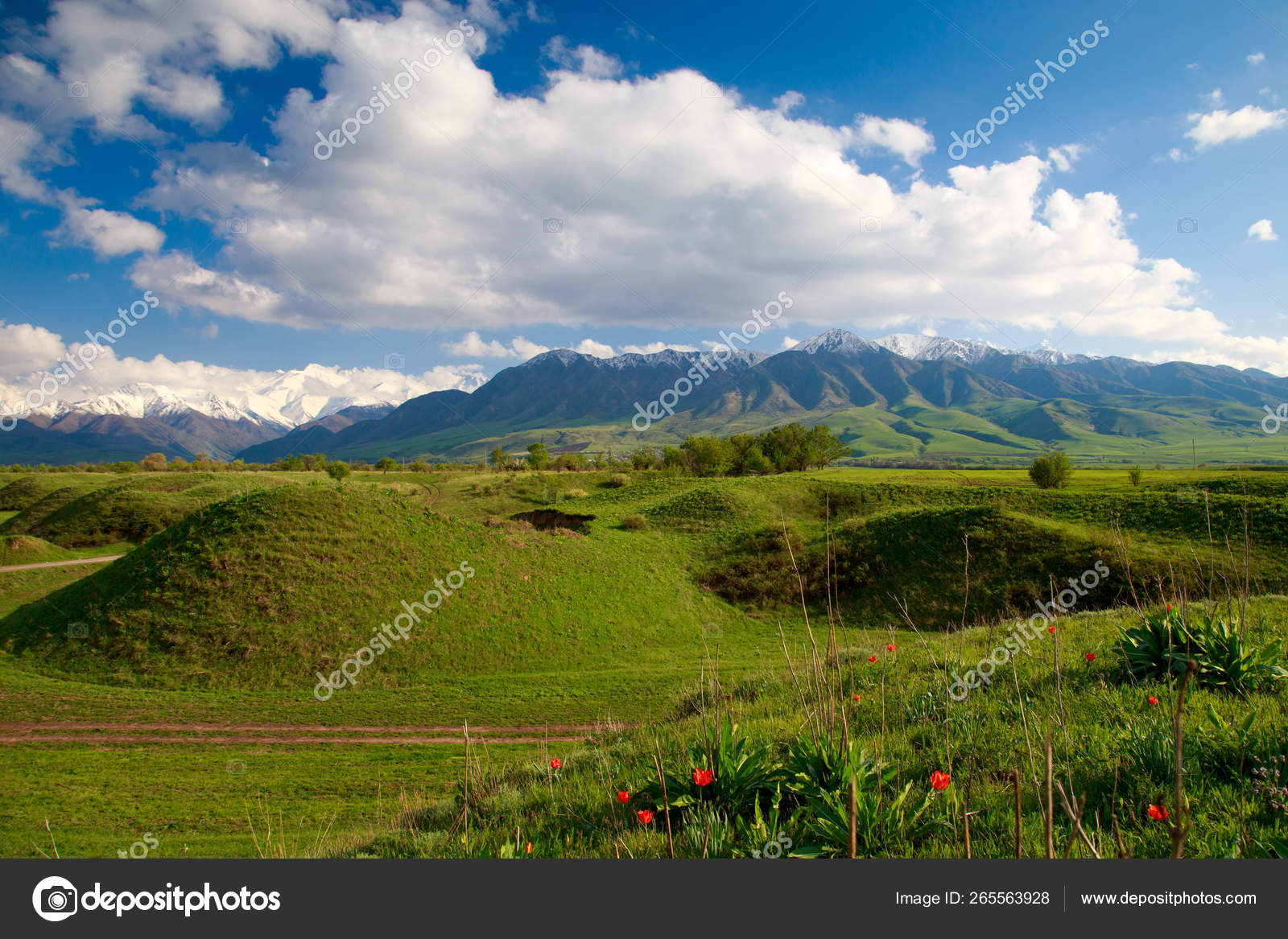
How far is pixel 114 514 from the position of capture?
43.8m

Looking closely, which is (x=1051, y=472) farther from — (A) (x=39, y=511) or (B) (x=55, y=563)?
(A) (x=39, y=511)

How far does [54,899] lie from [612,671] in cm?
1797

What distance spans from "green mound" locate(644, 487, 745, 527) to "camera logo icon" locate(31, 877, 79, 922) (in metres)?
34.7

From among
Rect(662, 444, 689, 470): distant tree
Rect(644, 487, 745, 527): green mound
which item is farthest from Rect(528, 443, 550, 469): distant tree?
Rect(644, 487, 745, 527): green mound

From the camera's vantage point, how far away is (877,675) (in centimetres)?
935

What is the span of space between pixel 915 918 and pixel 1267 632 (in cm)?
886

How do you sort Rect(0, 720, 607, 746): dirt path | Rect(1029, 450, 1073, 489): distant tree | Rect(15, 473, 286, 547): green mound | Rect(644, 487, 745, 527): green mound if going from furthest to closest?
Rect(1029, 450, 1073, 489): distant tree
Rect(15, 473, 286, 547): green mound
Rect(644, 487, 745, 527): green mound
Rect(0, 720, 607, 746): dirt path

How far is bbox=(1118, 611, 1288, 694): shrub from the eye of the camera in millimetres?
5812

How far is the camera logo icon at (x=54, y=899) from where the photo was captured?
3.12 m

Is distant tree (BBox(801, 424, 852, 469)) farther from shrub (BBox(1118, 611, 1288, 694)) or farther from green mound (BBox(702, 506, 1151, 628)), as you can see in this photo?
shrub (BBox(1118, 611, 1288, 694))

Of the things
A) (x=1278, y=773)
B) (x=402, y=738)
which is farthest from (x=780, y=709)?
(x=402, y=738)

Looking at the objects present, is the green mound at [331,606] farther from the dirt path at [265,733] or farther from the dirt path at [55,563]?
the dirt path at [55,563]

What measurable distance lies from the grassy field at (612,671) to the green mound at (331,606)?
13cm

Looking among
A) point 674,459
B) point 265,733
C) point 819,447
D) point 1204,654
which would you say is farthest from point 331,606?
point 819,447
